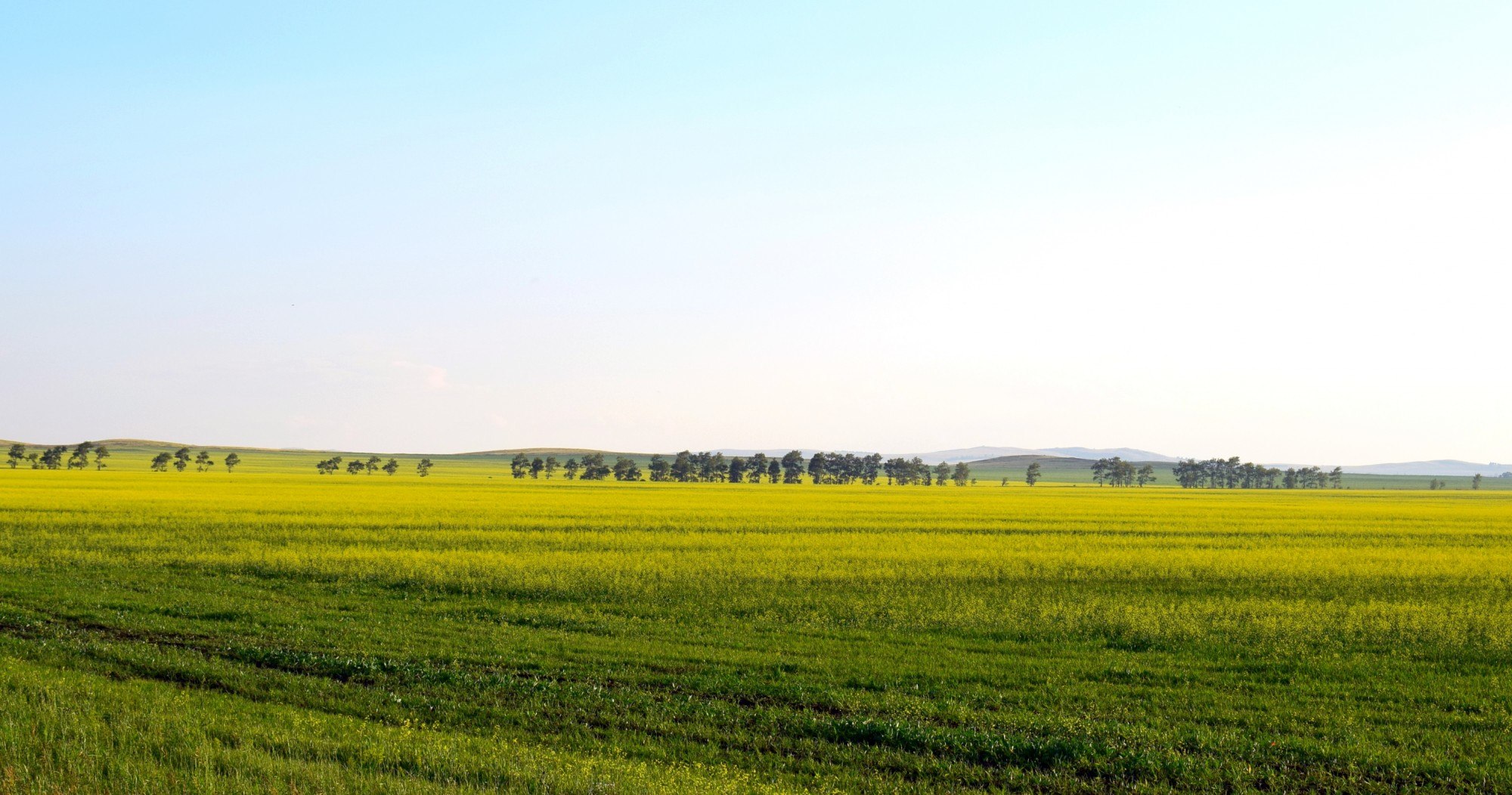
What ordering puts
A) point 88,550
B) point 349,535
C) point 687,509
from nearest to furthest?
point 88,550, point 349,535, point 687,509

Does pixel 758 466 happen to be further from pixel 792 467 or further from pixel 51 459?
pixel 51 459

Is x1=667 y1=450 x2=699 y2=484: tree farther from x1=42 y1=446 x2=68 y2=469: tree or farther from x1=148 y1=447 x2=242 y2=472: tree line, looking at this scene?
x1=42 y1=446 x2=68 y2=469: tree

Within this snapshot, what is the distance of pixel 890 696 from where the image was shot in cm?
1230

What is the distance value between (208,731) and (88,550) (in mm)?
25116

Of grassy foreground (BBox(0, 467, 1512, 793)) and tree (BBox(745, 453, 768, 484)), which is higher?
tree (BBox(745, 453, 768, 484))

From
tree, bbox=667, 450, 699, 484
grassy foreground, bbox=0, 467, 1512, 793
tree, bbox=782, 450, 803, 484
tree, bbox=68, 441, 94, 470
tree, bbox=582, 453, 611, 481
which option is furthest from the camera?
tree, bbox=782, 450, 803, 484

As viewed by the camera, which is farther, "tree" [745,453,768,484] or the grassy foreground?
"tree" [745,453,768,484]

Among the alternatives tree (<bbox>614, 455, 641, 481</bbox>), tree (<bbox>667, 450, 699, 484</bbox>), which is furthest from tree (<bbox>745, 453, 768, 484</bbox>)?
tree (<bbox>614, 455, 641, 481</bbox>)

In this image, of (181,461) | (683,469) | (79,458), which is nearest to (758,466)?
(683,469)

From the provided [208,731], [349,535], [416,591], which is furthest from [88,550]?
[208,731]

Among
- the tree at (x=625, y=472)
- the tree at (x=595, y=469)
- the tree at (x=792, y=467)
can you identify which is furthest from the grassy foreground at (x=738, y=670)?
the tree at (x=792, y=467)

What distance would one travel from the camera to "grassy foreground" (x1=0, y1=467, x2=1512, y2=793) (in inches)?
364

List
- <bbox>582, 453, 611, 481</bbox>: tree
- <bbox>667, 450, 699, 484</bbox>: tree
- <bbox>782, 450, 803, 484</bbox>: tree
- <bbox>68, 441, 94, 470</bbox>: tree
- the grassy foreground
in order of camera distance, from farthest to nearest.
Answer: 1. <bbox>782, 450, 803, 484</bbox>: tree
2. <bbox>667, 450, 699, 484</bbox>: tree
3. <bbox>582, 453, 611, 481</bbox>: tree
4. <bbox>68, 441, 94, 470</bbox>: tree
5. the grassy foreground

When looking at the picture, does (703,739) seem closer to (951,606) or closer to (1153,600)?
(951,606)
